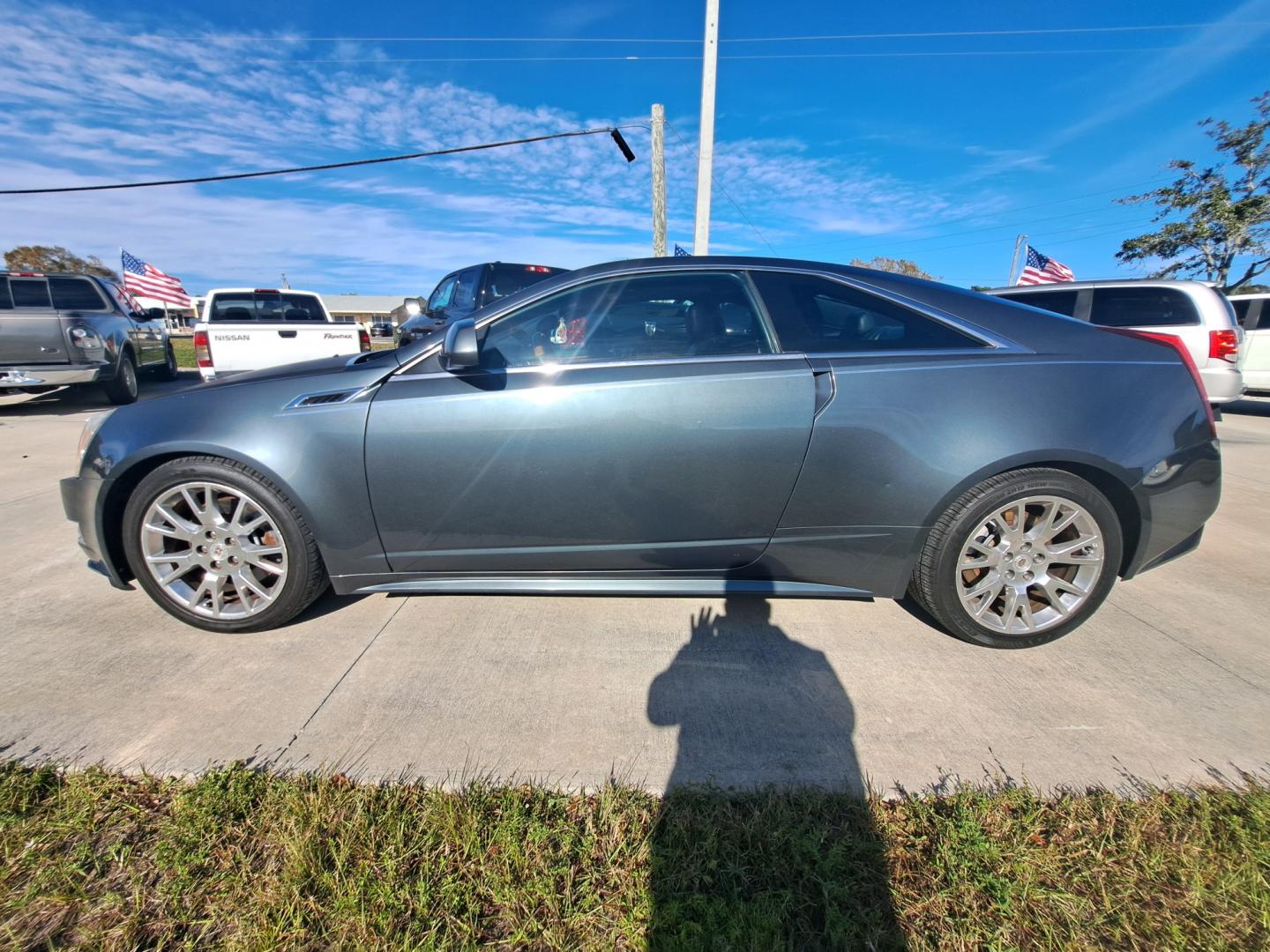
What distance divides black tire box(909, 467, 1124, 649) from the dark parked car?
637 centimetres

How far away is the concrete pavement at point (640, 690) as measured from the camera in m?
1.90

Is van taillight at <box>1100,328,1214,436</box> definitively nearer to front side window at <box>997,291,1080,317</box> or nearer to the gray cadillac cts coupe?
the gray cadillac cts coupe

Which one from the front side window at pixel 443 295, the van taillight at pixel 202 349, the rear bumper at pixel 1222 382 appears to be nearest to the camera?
the rear bumper at pixel 1222 382

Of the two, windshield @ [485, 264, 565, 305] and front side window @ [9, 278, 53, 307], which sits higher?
windshield @ [485, 264, 565, 305]

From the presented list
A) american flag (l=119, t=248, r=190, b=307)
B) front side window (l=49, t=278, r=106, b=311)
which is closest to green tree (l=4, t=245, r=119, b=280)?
american flag (l=119, t=248, r=190, b=307)

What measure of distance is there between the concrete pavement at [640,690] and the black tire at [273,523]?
4.3 inches

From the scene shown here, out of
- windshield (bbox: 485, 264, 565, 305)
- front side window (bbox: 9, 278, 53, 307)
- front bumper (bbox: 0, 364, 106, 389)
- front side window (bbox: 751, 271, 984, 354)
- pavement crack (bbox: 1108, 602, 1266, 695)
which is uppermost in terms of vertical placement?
windshield (bbox: 485, 264, 565, 305)

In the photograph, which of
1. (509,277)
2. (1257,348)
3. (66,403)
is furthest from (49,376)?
(1257,348)

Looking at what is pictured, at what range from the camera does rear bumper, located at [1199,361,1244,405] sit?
261 inches

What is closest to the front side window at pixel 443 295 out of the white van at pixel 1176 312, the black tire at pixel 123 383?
the black tire at pixel 123 383

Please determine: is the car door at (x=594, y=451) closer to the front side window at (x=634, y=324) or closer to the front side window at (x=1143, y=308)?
the front side window at (x=634, y=324)

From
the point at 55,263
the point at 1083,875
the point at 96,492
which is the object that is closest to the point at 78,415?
the point at 96,492

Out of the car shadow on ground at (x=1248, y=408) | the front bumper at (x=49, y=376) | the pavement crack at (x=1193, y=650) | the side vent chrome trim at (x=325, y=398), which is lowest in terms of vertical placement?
the car shadow on ground at (x=1248, y=408)

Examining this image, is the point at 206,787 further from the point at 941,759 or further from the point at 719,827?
the point at 941,759
